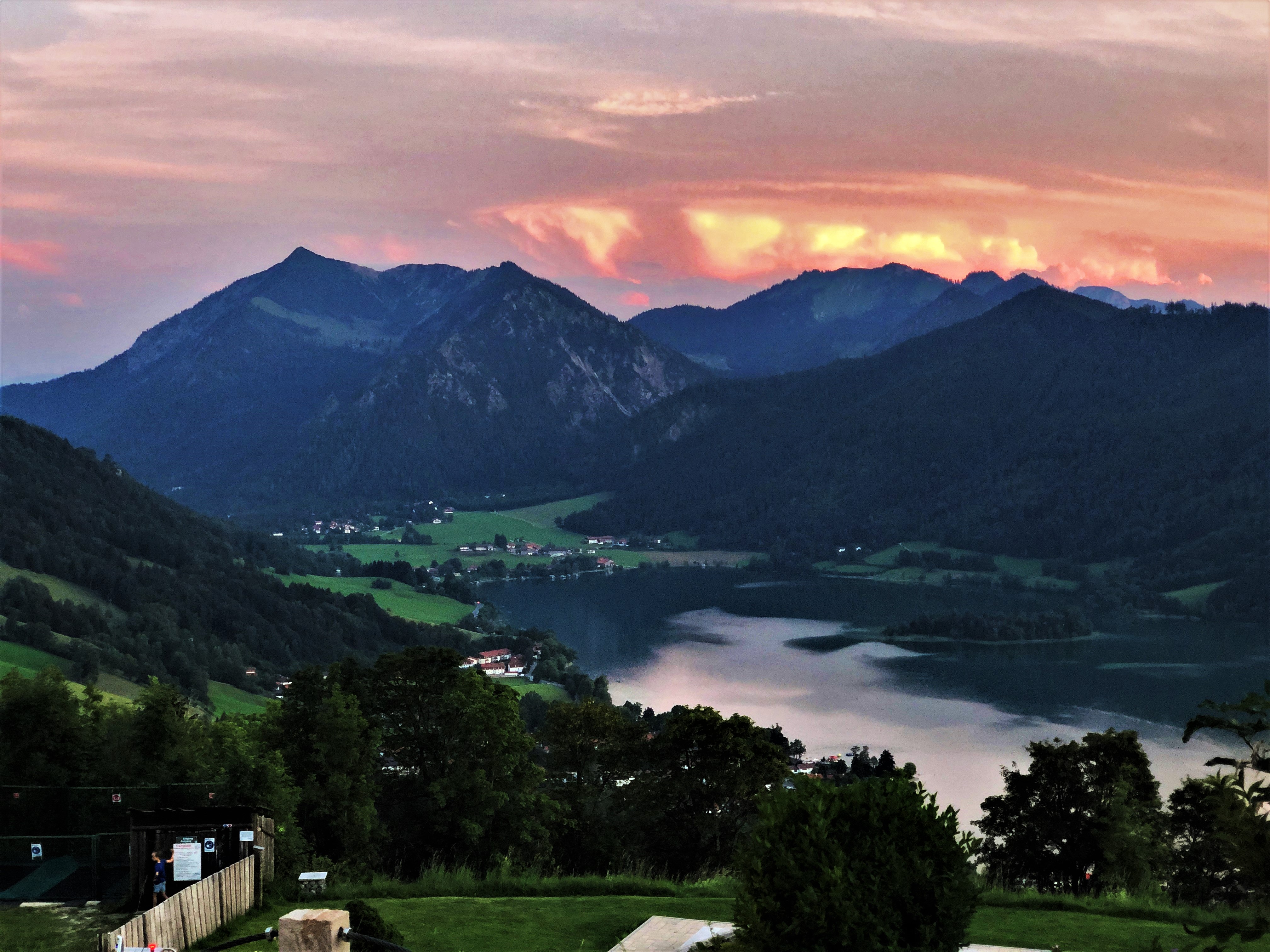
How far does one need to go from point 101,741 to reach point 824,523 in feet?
582

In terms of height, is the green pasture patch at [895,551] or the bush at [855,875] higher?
the green pasture patch at [895,551]

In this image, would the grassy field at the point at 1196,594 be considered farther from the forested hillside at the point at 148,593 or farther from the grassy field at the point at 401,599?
the forested hillside at the point at 148,593

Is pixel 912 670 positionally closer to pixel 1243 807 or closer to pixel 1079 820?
pixel 1079 820

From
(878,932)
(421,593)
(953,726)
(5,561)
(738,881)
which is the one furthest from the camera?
(421,593)

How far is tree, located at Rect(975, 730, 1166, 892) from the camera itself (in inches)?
948

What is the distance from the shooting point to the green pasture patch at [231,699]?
64750 millimetres

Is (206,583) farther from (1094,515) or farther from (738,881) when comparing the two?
(1094,515)

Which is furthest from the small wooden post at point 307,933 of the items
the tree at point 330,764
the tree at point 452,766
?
the tree at point 452,766

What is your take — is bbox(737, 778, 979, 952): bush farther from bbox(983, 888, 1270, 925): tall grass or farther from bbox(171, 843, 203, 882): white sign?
bbox(171, 843, 203, 882): white sign

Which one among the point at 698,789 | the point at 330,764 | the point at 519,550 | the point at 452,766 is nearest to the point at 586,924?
the point at 330,764

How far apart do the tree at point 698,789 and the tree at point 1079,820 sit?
16.0ft

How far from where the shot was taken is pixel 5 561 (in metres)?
87.2

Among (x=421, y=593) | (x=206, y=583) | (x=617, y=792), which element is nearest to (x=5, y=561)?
(x=206, y=583)

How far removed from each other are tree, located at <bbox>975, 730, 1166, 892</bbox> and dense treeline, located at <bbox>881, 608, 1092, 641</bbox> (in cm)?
7712
